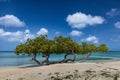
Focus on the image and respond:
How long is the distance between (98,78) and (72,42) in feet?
54.0

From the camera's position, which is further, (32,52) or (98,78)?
(32,52)

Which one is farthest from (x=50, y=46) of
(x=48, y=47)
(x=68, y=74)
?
(x=68, y=74)

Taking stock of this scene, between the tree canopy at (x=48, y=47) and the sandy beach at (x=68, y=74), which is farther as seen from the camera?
the tree canopy at (x=48, y=47)

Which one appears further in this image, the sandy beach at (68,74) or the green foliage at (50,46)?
the green foliage at (50,46)

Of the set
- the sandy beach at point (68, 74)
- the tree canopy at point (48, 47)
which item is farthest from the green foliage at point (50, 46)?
the sandy beach at point (68, 74)

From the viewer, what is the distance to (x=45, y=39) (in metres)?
30.1

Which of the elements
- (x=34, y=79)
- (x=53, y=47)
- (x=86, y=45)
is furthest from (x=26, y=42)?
(x=34, y=79)

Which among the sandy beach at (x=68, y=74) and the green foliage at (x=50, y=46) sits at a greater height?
the green foliage at (x=50, y=46)

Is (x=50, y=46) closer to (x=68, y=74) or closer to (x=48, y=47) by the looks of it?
(x=48, y=47)

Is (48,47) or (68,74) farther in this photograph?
(48,47)

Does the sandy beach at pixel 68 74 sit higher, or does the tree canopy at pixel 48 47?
the tree canopy at pixel 48 47

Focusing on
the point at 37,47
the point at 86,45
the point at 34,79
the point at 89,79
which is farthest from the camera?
the point at 86,45

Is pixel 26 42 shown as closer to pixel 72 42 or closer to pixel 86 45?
pixel 72 42

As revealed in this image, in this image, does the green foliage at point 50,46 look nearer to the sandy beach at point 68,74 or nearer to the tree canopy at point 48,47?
the tree canopy at point 48,47
